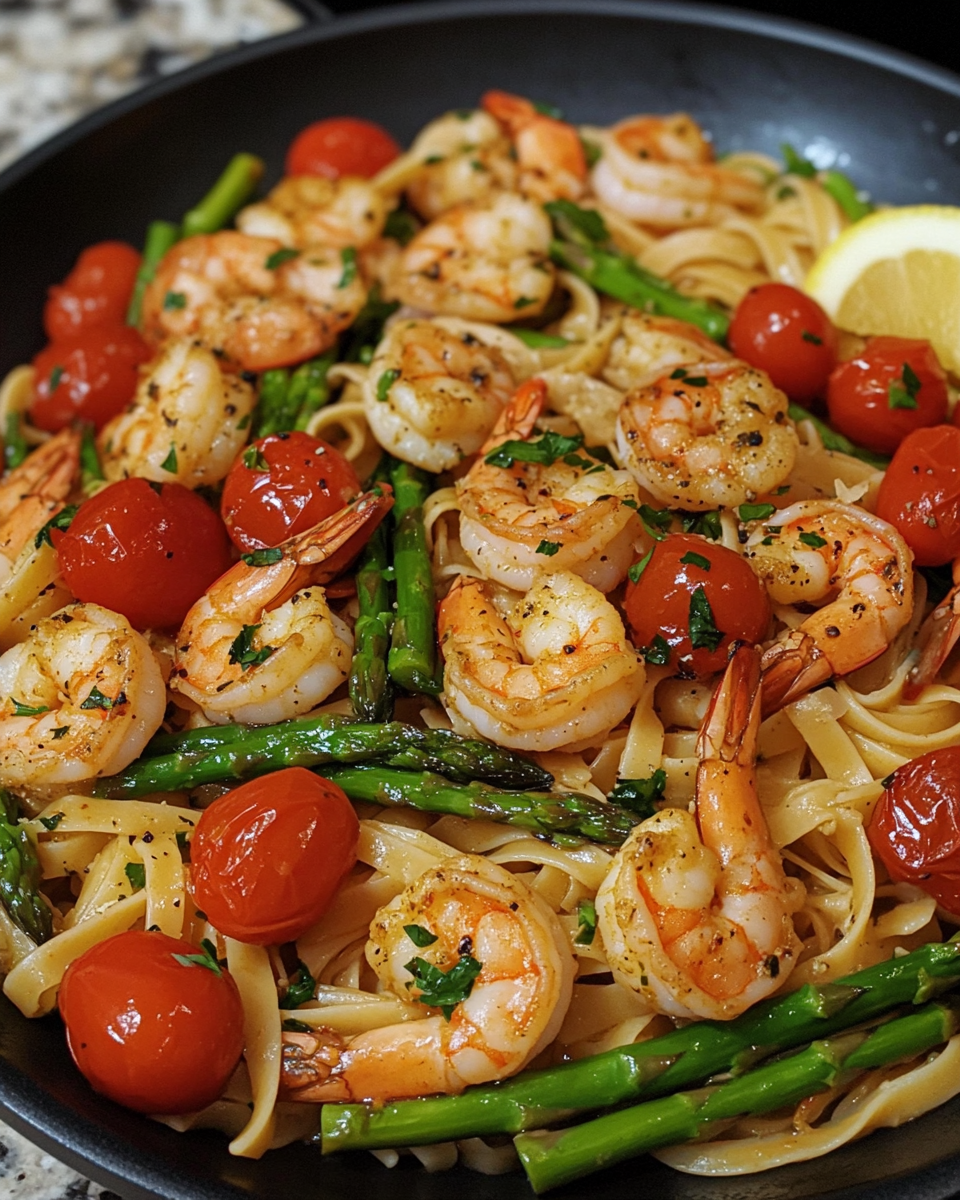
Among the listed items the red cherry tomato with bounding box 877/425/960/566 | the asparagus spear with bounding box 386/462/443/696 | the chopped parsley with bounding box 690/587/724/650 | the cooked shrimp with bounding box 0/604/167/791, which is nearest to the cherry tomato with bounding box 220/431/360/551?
the asparagus spear with bounding box 386/462/443/696

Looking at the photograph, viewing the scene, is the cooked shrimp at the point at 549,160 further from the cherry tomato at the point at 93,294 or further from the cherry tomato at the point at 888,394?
the cherry tomato at the point at 93,294

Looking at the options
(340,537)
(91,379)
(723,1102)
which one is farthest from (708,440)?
(91,379)

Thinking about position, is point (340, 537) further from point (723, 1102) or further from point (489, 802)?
point (723, 1102)

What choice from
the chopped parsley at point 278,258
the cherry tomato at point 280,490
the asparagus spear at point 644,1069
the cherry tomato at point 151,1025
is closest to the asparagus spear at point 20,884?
the cherry tomato at point 151,1025

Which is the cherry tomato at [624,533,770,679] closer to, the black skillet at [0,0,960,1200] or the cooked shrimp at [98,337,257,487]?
the cooked shrimp at [98,337,257,487]

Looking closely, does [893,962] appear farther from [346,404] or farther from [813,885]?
[346,404]
